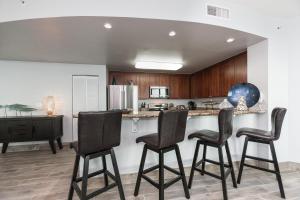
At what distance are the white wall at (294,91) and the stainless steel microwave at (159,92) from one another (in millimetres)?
3089

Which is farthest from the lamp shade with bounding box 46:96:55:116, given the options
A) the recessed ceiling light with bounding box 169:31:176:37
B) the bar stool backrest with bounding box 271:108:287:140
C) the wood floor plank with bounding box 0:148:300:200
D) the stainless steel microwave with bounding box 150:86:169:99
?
the bar stool backrest with bounding box 271:108:287:140

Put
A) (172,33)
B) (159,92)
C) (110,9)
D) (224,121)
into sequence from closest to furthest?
(224,121), (110,9), (172,33), (159,92)

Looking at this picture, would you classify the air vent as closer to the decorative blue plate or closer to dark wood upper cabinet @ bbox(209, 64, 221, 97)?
the decorative blue plate

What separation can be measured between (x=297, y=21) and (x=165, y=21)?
220cm

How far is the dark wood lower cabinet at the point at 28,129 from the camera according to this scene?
3291mm

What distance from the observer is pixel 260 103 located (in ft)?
8.60

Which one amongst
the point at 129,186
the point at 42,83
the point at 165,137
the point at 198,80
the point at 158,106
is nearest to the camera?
the point at 165,137

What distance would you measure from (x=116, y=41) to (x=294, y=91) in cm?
292

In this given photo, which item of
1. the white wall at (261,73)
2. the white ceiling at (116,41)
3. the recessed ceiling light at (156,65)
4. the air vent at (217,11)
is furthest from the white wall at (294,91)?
the recessed ceiling light at (156,65)

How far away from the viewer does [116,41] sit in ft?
8.81

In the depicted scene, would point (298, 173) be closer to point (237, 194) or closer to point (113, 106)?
point (237, 194)

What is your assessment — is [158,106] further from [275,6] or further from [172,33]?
[275,6]

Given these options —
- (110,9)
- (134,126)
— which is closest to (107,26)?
(110,9)

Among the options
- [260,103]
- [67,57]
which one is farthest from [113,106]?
[260,103]
